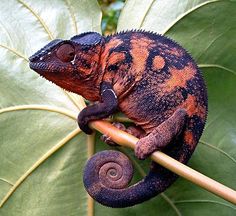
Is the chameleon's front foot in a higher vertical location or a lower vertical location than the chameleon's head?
lower

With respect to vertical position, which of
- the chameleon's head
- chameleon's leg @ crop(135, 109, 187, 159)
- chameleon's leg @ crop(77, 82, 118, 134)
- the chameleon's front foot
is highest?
the chameleon's head

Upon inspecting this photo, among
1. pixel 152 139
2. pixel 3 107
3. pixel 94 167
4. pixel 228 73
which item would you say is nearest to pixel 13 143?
pixel 3 107

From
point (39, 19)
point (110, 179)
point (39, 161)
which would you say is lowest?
point (39, 161)

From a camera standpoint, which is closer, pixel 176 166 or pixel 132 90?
pixel 176 166

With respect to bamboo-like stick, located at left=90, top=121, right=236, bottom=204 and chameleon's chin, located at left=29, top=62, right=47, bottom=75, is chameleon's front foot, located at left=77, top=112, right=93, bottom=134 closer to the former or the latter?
bamboo-like stick, located at left=90, top=121, right=236, bottom=204

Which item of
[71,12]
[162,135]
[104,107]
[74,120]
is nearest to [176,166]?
[162,135]

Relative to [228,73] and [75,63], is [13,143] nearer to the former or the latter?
[75,63]

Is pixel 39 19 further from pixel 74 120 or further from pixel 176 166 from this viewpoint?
pixel 176 166

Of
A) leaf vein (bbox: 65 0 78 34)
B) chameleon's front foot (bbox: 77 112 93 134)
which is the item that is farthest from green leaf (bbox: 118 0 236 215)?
chameleon's front foot (bbox: 77 112 93 134)
